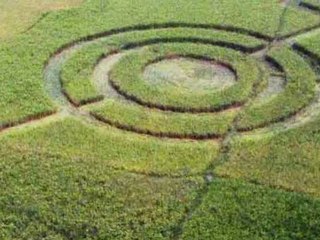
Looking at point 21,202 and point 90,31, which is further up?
point 90,31

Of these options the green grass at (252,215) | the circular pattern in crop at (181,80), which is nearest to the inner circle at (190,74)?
the circular pattern in crop at (181,80)

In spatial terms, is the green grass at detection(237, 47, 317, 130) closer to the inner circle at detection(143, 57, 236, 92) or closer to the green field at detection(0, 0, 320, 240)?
the green field at detection(0, 0, 320, 240)

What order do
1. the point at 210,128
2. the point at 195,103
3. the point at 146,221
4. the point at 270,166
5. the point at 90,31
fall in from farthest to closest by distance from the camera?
1. the point at 90,31
2. the point at 195,103
3. the point at 210,128
4. the point at 270,166
5. the point at 146,221

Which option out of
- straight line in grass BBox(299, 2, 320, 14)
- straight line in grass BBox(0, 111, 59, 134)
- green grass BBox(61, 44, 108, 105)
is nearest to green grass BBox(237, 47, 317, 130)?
green grass BBox(61, 44, 108, 105)

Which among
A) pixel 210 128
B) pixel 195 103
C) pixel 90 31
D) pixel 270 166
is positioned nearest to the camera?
pixel 270 166

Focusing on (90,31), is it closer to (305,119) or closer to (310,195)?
(305,119)

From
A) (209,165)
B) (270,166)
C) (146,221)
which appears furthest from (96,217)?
(270,166)
